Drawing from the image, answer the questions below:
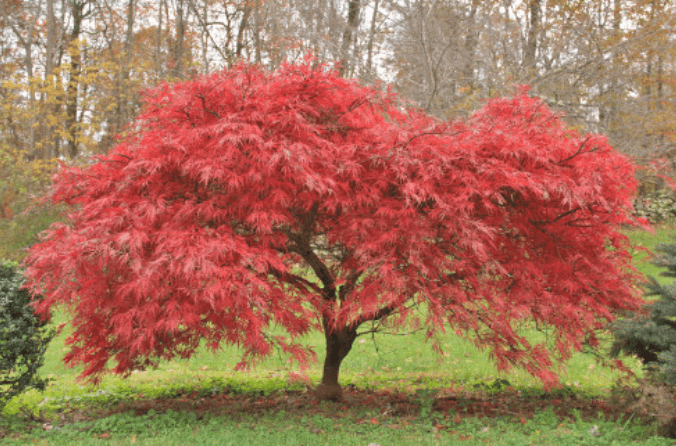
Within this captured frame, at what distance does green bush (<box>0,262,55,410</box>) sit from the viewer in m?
4.79

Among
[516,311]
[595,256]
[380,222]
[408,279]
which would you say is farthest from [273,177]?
[595,256]

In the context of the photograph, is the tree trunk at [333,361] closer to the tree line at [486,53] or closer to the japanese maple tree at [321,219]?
the japanese maple tree at [321,219]

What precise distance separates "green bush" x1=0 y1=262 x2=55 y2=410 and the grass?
39 cm

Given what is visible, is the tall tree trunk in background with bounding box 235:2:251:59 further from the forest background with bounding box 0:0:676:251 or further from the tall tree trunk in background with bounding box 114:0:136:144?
the tall tree trunk in background with bounding box 114:0:136:144

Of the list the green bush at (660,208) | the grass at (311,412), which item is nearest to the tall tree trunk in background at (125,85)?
the grass at (311,412)

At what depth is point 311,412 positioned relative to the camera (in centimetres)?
521

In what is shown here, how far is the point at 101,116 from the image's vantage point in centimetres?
1711

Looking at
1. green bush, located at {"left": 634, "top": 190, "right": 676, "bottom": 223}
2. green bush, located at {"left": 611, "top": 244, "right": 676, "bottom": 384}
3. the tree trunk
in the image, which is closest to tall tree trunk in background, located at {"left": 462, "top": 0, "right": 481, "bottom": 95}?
green bush, located at {"left": 634, "top": 190, "right": 676, "bottom": 223}

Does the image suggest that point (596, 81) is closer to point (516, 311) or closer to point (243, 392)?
point (516, 311)

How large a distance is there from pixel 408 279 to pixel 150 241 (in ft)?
6.29

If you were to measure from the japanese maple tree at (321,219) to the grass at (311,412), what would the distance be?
0.67m

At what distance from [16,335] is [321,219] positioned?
305cm

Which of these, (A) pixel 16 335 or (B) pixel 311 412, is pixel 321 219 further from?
(A) pixel 16 335

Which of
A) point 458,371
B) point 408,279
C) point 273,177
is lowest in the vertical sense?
point 458,371
